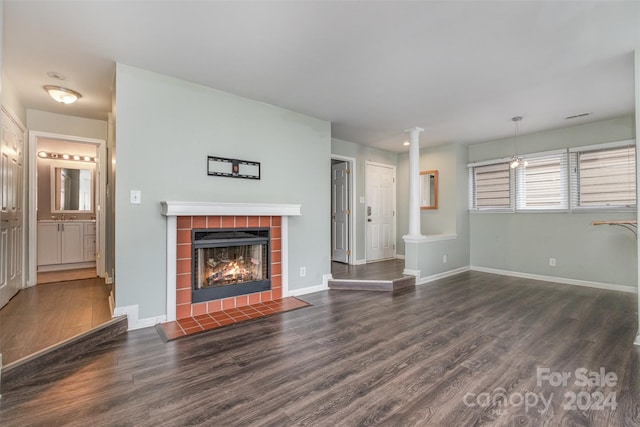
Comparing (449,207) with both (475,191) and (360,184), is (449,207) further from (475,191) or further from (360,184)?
(360,184)

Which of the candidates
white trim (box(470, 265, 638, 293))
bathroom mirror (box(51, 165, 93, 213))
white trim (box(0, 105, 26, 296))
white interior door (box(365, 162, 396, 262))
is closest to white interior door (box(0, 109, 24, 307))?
white trim (box(0, 105, 26, 296))

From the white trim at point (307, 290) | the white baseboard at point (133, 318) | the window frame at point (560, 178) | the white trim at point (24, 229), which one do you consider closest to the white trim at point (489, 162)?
the window frame at point (560, 178)

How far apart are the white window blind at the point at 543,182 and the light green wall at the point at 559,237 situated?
0.15 meters

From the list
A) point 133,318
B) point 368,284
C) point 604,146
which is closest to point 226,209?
point 133,318

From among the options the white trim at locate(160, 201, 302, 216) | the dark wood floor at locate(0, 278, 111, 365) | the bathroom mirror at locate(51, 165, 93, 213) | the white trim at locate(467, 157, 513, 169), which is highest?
the white trim at locate(467, 157, 513, 169)

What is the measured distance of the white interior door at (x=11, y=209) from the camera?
3.02 m

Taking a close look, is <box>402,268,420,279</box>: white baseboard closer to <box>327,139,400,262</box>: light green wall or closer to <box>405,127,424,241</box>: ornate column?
<box>405,127,424,241</box>: ornate column

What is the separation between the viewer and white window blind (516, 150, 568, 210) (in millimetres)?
4725

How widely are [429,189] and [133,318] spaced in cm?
536

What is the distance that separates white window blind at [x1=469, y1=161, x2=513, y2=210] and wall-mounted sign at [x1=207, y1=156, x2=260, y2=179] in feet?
14.2

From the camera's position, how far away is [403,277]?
4531mm

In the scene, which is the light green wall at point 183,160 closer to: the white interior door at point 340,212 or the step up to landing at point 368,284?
the step up to landing at point 368,284

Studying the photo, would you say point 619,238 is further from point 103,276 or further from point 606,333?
point 103,276

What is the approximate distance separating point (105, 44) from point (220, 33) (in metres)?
1.00
